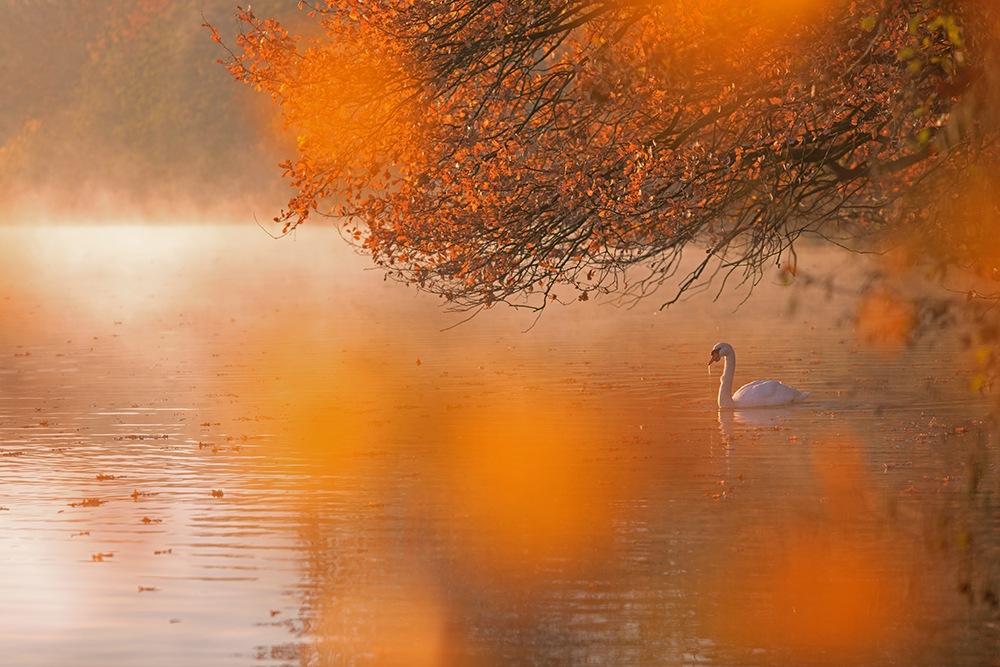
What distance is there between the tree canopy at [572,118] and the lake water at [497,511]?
7.62 feet

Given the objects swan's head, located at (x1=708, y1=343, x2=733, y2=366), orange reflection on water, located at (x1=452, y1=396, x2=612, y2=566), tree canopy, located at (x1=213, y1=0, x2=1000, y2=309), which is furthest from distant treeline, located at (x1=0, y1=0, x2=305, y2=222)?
tree canopy, located at (x1=213, y1=0, x2=1000, y2=309)

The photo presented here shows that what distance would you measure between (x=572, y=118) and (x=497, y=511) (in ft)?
16.6

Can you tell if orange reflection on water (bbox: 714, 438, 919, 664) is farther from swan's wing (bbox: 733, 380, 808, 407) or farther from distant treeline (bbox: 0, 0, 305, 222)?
distant treeline (bbox: 0, 0, 305, 222)

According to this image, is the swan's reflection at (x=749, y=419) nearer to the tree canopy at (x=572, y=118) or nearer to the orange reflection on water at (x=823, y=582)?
the tree canopy at (x=572, y=118)

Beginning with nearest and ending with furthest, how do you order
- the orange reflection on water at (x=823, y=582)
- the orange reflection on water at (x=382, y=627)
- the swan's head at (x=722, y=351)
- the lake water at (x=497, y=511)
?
the orange reflection on water at (x=382, y=627) < the orange reflection on water at (x=823, y=582) < the lake water at (x=497, y=511) < the swan's head at (x=722, y=351)

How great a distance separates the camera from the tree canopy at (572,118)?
1431cm

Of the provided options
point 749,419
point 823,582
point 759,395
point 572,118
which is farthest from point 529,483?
point 759,395

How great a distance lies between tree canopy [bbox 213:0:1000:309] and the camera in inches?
563

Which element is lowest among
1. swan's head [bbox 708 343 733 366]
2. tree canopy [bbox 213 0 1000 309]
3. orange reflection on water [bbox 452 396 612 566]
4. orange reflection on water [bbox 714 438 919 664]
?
orange reflection on water [bbox 714 438 919 664]

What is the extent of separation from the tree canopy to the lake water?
232 centimetres

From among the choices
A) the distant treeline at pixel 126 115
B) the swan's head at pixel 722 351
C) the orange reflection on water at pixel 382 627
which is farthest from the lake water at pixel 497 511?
the distant treeline at pixel 126 115

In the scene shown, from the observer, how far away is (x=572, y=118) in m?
16.8

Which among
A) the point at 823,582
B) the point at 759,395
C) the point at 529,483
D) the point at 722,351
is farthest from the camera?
the point at 722,351

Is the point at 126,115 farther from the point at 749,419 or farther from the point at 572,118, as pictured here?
the point at 572,118
